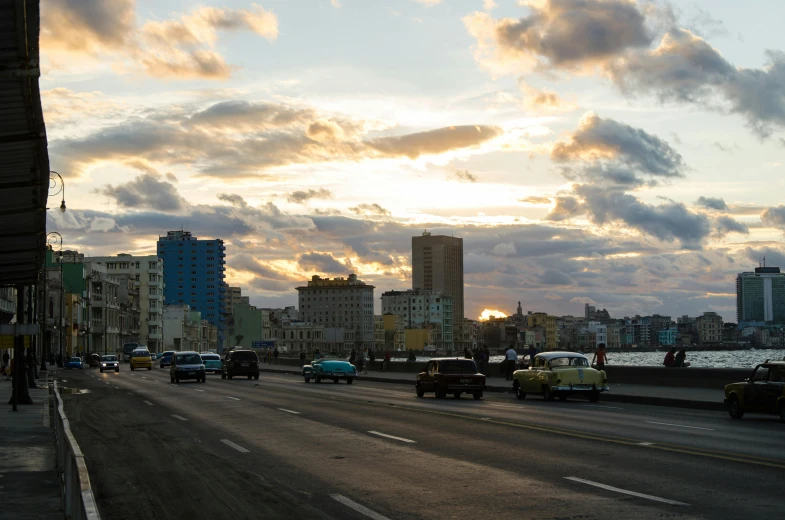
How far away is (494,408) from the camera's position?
31.3 m

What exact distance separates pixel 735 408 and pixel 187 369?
116ft

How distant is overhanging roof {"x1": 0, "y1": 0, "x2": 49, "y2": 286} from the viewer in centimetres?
1117

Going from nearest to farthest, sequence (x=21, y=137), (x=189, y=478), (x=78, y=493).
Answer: (x=78, y=493)
(x=21, y=137)
(x=189, y=478)

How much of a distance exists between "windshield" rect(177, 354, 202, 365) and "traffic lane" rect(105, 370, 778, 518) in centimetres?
2809

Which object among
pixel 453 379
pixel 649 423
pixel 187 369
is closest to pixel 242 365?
pixel 187 369

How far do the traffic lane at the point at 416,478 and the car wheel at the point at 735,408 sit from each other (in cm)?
894

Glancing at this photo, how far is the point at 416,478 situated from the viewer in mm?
15180

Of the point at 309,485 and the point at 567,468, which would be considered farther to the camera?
the point at 567,468

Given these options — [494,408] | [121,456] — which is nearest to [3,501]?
[121,456]

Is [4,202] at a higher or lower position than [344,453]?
higher

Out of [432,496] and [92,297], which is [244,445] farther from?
[92,297]

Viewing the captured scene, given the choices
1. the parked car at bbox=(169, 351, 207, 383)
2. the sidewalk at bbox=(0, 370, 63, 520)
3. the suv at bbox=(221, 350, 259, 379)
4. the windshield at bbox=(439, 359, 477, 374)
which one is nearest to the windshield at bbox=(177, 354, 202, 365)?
the parked car at bbox=(169, 351, 207, 383)

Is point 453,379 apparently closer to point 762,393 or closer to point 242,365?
point 762,393

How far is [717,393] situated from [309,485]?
24.5 meters
